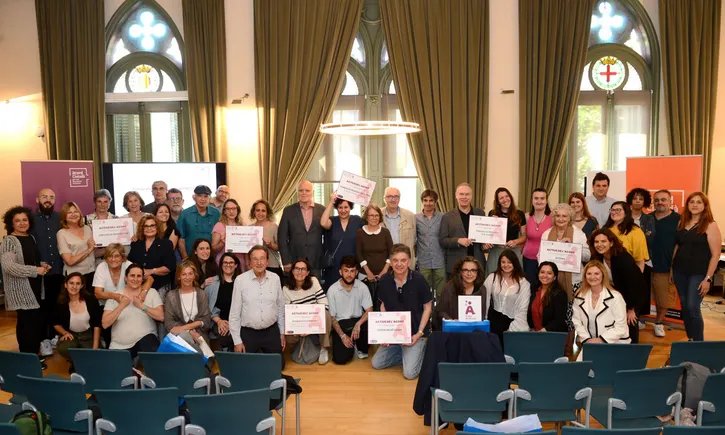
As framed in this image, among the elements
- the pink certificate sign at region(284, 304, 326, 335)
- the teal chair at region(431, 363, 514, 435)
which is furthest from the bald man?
the teal chair at region(431, 363, 514, 435)

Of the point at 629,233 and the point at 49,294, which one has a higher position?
the point at 629,233

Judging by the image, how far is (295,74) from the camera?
928 centimetres

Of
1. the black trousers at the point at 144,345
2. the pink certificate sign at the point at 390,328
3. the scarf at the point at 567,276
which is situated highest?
the scarf at the point at 567,276

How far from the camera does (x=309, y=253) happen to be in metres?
6.74

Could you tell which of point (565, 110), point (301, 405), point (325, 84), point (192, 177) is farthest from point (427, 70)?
point (301, 405)

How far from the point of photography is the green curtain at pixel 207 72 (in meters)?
9.37

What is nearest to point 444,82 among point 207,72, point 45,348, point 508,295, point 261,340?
point 207,72

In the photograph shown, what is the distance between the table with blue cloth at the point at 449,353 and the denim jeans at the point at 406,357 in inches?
50.9

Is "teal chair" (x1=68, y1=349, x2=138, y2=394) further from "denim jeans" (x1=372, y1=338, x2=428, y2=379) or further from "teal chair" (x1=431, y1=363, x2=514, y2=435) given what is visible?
"denim jeans" (x1=372, y1=338, x2=428, y2=379)

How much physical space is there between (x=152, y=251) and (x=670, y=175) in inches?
268

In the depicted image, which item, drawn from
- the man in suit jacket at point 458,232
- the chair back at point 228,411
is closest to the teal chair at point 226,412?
the chair back at point 228,411

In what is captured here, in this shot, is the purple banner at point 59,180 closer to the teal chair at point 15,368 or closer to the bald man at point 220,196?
the bald man at point 220,196

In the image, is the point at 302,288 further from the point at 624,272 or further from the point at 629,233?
the point at 629,233

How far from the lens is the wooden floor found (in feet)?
15.6
